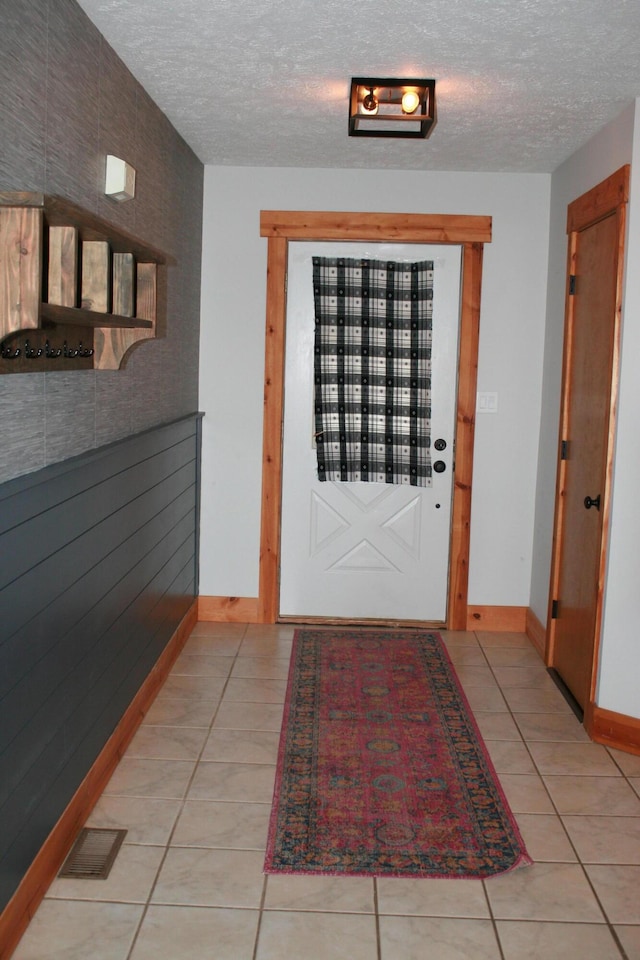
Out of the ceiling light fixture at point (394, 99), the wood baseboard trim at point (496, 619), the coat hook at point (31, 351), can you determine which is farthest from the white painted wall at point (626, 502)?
the coat hook at point (31, 351)

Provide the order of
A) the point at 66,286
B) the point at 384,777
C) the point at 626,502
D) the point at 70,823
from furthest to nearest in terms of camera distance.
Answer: the point at 626,502
the point at 384,777
the point at 70,823
the point at 66,286

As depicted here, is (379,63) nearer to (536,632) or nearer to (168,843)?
(168,843)

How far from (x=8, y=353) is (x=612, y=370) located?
2395 mm

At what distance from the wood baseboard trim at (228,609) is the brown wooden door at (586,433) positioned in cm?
165

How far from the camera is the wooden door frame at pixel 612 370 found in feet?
12.1

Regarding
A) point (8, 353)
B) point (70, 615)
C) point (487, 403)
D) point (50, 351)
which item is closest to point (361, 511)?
point (487, 403)

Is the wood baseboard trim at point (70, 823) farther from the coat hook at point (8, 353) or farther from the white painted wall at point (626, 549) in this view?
Result: the white painted wall at point (626, 549)

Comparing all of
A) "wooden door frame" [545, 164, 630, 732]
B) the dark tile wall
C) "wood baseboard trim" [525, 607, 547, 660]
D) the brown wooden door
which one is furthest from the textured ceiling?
"wood baseboard trim" [525, 607, 547, 660]

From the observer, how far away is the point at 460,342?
514 cm

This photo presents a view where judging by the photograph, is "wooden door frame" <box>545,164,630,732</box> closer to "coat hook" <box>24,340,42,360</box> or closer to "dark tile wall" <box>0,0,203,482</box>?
"dark tile wall" <box>0,0,203,482</box>

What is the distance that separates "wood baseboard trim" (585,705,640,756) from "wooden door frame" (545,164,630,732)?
0.03 m

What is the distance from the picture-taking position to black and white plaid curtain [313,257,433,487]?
5.12 meters

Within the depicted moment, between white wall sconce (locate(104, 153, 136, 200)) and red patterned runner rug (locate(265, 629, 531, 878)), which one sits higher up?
white wall sconce (locate(104, 153, 136, 200))

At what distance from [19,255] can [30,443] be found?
620mm
